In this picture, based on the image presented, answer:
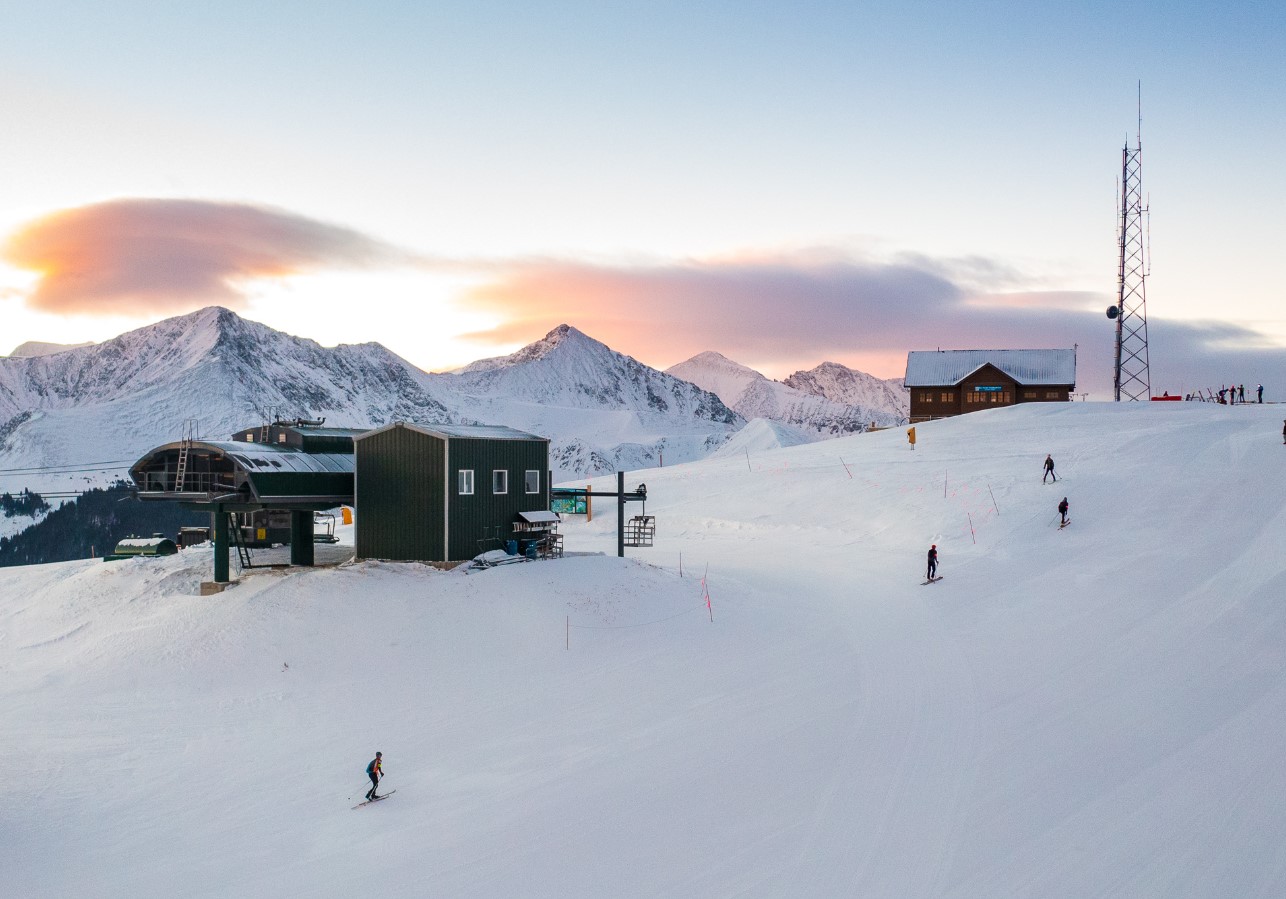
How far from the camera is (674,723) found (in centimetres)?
1956

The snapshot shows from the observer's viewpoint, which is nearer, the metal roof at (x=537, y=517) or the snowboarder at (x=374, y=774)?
the snowboarder at (x=374, y=774)

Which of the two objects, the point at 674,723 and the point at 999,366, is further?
the point at 999,366

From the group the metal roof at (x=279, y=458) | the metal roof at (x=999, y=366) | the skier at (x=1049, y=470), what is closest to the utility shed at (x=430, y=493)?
the metal roof at (x=279, y=458)

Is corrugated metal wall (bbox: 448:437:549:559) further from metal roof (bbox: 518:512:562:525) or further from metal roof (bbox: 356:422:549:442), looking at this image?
metal roof (bbox: 518:512:562:525)

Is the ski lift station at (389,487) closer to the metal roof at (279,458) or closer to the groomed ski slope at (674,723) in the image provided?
the metal roof at (279,458)

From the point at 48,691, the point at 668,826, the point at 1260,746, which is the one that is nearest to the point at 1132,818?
the point at 1260,746

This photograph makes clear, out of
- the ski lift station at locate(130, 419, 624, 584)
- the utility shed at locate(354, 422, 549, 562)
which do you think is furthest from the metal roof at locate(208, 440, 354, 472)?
the utility shed at locate(354, 422, 549, 562)

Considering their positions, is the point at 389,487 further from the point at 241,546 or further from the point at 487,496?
the point at 241,546

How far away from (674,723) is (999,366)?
80.1m

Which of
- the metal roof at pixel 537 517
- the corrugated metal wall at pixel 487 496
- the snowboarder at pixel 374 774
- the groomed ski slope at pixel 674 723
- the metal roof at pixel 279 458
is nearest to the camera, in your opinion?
the groomed ski slope at pixel 674 723

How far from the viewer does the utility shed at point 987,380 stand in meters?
86.4

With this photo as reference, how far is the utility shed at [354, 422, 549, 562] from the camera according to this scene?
31016mm

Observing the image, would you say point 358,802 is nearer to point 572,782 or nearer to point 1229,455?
point 572,782

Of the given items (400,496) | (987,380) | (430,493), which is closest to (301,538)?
(400,496)
